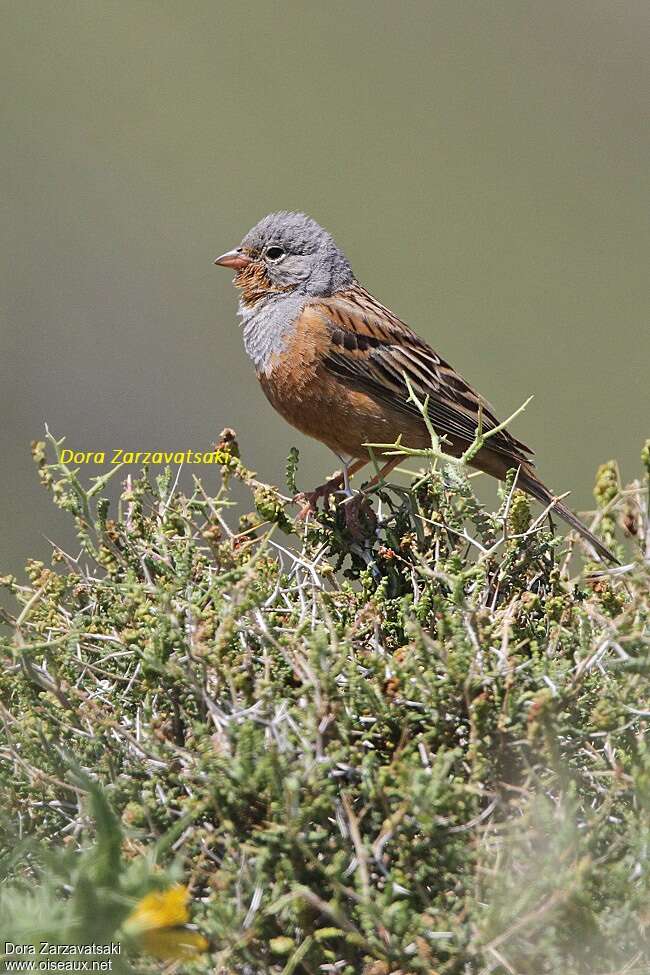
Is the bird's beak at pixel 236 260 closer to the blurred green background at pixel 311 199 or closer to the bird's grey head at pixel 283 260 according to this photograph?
the bird's grey head at pixel 283 260

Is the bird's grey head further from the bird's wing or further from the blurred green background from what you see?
the blurred green background

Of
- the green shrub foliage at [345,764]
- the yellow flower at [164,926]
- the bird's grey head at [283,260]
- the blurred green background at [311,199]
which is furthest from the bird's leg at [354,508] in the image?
the blurred green background at [311,199]

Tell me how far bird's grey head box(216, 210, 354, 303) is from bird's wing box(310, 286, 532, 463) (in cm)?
15

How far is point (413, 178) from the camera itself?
1617 cm

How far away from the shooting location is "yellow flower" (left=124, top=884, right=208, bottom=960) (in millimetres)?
1609

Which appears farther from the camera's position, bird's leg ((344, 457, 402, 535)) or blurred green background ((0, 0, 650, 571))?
blurred green background ((0, 0, 650, 571))

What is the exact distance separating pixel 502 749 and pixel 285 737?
16.4 inches

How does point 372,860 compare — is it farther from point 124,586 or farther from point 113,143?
point 113,143

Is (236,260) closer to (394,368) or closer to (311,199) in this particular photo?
(394,368)

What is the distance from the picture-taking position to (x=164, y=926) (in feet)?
5.43

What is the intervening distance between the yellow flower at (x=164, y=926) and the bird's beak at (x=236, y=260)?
13.8 feet

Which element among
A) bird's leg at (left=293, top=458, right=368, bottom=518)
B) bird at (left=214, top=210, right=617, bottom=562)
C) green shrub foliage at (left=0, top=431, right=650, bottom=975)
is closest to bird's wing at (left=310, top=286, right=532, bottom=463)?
bird at (left=214, top=210, right=617, bottom=562)

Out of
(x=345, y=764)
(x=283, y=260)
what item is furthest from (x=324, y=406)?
(x=345, y=764)

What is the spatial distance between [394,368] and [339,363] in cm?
33
